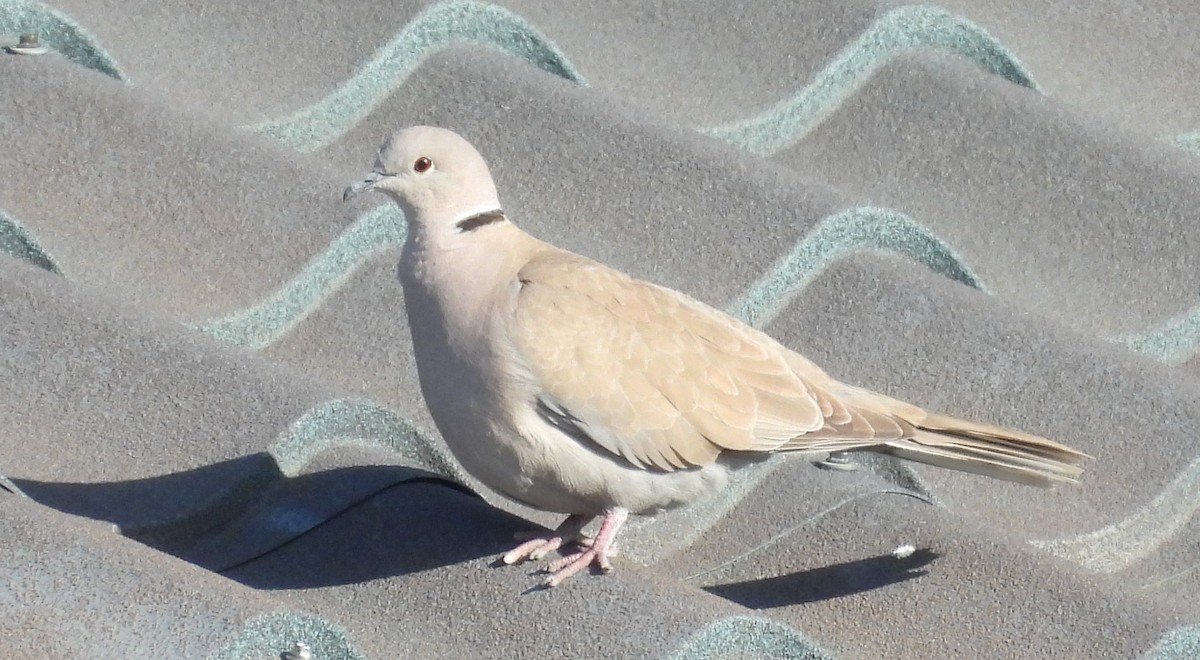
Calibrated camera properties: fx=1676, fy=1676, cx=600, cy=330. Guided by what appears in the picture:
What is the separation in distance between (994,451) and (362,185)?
92 centimetres

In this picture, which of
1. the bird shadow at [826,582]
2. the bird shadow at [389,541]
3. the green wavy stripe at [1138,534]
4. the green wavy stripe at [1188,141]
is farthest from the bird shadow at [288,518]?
the green wavy stripe at [1188,141]

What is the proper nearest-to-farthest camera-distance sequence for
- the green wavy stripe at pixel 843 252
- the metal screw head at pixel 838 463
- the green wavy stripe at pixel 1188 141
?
the metal screw head at pixel 838 463 → the green wavy stripe at pixel 843 252 → the green wavy stripe at pixel 1188 141

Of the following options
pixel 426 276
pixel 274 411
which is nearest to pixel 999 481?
pixel 426 276

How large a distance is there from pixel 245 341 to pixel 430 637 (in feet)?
2.19

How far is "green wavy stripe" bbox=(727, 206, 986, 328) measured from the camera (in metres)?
2.49

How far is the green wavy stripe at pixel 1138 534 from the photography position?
7.35 feet

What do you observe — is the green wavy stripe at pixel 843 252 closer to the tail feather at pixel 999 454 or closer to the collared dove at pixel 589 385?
the collared dove at pixel 589 385

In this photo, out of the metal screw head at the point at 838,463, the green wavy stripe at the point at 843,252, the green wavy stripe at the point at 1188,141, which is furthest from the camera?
the green wavy stripe at the point at 1188,141

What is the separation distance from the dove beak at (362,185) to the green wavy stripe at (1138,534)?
3.29ft

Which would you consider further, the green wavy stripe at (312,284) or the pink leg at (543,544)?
the green wavy stripe at (312,284)

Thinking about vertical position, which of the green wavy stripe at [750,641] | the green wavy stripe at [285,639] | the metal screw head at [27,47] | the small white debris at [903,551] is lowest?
the small white debris at [903,551]

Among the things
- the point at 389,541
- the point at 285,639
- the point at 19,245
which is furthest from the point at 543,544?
the point at 19,245

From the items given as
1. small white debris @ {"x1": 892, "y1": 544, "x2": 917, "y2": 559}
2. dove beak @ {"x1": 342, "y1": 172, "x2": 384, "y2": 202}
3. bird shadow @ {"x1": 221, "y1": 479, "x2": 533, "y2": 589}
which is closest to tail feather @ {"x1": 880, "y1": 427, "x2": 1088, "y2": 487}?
small white debris @ {"x1": 892, "y1": 544, "x2": 917, "y2": 559}

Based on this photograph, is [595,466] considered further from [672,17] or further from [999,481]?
[672,17]
